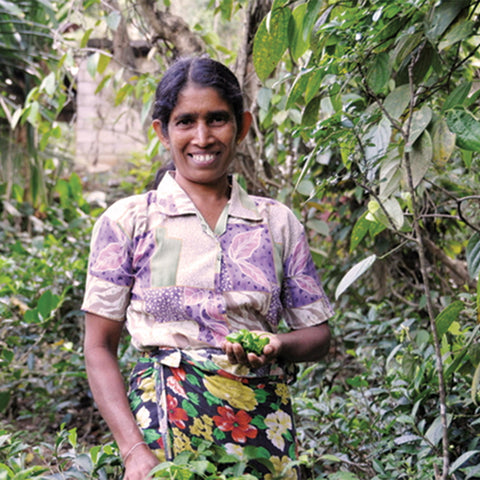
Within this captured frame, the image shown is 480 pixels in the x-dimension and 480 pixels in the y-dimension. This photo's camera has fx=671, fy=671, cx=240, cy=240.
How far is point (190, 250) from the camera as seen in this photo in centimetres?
145

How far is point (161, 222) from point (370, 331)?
1386 mm

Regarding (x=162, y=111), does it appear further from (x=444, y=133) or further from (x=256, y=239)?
(x=444, y=133)

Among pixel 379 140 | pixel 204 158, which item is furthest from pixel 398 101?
pixel 204 158

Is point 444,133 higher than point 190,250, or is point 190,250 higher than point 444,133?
point 444,133

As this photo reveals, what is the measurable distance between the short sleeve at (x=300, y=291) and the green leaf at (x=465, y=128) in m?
0.52

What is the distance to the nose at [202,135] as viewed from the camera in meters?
1.49

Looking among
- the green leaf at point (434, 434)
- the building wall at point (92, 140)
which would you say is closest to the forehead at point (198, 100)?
the green leaf at point (434, 434)

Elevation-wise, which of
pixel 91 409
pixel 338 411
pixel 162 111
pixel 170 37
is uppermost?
pixel 170 37

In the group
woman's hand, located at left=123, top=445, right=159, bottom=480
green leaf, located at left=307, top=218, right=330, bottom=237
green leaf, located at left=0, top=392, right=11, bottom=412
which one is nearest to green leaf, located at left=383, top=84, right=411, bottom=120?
woman's hand, located at left=123, top=445, right=159, bottom=480

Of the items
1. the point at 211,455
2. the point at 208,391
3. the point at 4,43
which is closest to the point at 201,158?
the point at 208,391

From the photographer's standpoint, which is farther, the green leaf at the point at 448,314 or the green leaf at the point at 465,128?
the green leaf at the point at 448,314

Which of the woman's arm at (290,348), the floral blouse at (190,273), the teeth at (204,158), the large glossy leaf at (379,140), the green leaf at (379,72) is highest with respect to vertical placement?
the green leaf at (379,72)

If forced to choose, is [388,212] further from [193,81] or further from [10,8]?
[10,8]

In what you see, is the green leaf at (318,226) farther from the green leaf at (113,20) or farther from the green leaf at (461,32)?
the green leaf at (461,32)
